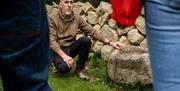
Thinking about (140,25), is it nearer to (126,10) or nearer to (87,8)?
(87,8)

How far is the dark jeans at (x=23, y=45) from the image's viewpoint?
1634 millimetres

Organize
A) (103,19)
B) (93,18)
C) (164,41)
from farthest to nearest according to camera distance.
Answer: (93,18) < (103,19) < (164,41)

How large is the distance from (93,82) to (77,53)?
1.49 ft

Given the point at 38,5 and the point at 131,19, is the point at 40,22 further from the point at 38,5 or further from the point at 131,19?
the point at 131,19

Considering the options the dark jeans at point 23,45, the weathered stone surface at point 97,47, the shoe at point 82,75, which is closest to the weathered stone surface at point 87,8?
the weathered stone surface at point 97,47

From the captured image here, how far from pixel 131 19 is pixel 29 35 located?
1.52 ft

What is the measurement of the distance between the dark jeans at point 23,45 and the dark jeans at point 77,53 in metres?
4.43

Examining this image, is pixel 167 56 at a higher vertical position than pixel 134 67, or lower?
higher

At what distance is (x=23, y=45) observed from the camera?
166cm

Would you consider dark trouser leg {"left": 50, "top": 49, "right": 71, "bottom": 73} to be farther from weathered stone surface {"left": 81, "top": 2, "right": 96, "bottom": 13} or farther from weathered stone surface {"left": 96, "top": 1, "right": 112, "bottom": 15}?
weathered stone surface {"left": 81, "top": 2, "right": 96, "bottom": 13}

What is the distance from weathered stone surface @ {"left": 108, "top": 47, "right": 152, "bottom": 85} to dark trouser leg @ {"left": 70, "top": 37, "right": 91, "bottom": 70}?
1.11 feet

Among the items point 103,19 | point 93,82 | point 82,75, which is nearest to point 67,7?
point 82,75

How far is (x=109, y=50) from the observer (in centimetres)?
674

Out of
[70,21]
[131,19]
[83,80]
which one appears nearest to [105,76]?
[83,80]
